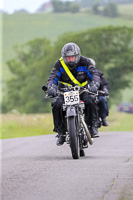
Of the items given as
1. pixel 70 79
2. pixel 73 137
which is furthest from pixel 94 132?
pixel 73 137

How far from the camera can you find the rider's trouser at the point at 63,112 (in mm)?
9891

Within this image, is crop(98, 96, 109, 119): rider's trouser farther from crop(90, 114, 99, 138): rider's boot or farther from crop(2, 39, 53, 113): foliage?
crop(2, 39, 53, 113): foliage

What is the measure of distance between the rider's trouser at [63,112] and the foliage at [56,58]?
178 feet

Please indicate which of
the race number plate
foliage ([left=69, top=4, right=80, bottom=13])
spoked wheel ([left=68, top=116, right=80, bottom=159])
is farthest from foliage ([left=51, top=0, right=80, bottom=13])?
spoked wheel ([left=68, top=116, right=80, bottom=159])

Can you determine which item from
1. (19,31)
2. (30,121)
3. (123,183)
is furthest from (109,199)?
(19,31)

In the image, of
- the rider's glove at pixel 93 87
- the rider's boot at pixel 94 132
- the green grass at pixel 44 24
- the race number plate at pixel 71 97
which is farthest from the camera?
the green grass at pixel 44 24

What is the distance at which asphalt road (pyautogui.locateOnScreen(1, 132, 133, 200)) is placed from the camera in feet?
19.3

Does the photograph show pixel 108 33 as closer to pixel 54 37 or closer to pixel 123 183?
pixel 54 37

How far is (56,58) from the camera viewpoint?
74.1 metres

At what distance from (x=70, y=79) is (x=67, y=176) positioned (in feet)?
10.8

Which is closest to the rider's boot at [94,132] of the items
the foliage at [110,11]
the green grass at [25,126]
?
the green grass at [25,126]

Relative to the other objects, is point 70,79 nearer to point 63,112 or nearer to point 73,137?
point 63,112

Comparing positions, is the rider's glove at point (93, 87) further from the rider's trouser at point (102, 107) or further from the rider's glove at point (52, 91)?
the rider's trouser at point (102, 107)

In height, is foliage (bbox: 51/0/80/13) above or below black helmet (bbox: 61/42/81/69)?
above
